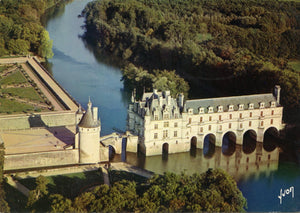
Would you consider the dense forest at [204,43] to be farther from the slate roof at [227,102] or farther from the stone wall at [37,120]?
the stone wall at [37,120]

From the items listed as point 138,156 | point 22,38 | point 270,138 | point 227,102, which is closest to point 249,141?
point 270,138

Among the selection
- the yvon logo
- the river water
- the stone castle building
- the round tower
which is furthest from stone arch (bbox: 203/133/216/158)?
the round tower

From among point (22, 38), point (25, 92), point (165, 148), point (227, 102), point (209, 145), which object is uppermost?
point (22, 38)

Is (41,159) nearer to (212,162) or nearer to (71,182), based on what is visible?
(71,182)

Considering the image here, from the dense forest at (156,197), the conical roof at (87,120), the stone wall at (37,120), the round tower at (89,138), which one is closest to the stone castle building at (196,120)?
the round tower at (89,138)

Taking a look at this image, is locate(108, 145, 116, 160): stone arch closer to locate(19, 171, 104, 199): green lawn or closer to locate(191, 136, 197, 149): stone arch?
locate(19, 171, 104, 199): green lawn

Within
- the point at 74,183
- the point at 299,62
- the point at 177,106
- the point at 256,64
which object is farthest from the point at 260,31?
the point at 74,183
